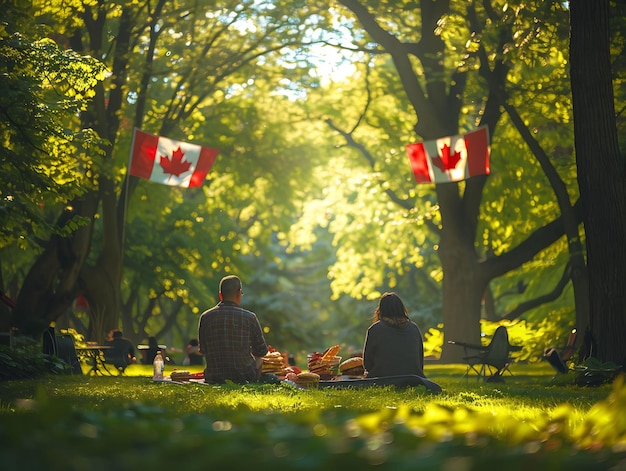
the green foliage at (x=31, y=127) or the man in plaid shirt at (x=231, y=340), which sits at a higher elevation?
the green foliage at (x=31, y=127)

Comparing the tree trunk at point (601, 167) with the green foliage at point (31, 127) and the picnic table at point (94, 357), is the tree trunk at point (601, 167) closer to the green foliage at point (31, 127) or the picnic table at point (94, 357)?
the green foliage at point (31, 127)

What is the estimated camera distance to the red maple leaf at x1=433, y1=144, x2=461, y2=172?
24.4m

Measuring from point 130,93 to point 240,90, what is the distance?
7.24 meters

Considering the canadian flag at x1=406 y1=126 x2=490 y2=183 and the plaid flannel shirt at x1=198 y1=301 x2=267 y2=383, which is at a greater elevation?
the canadian flag at x1=406 y1=126 x2=490 y2=183

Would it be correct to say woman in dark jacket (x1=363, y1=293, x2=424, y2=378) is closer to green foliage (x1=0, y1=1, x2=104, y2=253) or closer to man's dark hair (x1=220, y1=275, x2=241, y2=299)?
man's dark hair (x1=220, y1=275, x2=241, y2=299)

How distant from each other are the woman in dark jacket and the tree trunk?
12.8ft

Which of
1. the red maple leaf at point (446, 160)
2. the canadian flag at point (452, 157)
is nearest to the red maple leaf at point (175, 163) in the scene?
the canadian flag at point (452, 157)

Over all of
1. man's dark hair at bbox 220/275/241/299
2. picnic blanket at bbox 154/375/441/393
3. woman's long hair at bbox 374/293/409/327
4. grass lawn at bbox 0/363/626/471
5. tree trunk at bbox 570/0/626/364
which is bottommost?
picnic blanket at bbox 154/375/441/393

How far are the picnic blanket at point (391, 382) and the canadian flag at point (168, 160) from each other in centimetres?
1182

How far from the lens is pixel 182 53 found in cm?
3061

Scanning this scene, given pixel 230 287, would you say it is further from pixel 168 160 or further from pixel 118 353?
pixel 168 160

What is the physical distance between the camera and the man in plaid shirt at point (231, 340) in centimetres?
1423

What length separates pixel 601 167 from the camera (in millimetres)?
16547

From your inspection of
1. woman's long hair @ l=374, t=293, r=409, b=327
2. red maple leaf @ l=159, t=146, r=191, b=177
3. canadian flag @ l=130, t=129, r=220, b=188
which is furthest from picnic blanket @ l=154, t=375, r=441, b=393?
red maple leaf @ l=159, t=146, r=191, b=177
